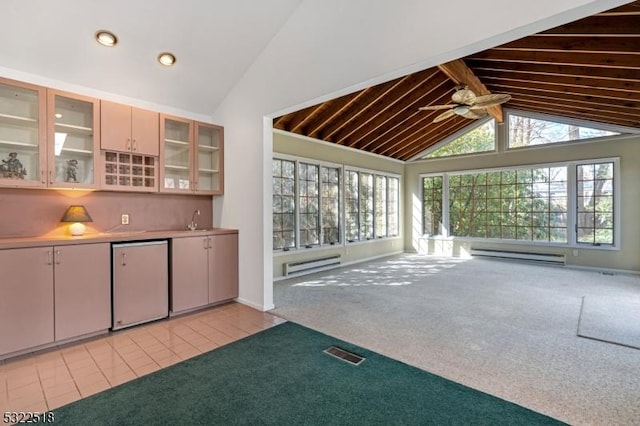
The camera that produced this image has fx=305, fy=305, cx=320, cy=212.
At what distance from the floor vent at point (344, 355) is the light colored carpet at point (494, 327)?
239 millimetres

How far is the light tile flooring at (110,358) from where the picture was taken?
216 cm

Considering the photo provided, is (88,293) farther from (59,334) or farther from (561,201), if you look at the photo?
(561,201)

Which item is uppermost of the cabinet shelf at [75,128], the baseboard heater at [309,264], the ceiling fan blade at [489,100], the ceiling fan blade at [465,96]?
the ceiling fan blade at [465,96]

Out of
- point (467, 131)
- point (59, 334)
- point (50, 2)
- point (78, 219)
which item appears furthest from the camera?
point (467, 131)

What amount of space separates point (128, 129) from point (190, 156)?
2.47 feet

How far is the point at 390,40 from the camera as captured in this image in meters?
2.63

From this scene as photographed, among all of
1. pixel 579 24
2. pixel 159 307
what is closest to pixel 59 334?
pixel 159 307

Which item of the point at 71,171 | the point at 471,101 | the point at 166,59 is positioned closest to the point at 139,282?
the point at 71,171

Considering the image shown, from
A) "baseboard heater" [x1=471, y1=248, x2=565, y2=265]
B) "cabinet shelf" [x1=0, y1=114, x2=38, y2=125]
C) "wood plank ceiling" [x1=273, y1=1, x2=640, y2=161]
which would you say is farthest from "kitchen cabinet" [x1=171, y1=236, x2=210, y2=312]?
"baseboard heater" [x1=471, y1=248, x2=565, y2=265]

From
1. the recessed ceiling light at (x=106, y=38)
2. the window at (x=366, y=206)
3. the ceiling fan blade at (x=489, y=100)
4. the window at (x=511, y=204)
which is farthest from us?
the window at (x=366, y=206)

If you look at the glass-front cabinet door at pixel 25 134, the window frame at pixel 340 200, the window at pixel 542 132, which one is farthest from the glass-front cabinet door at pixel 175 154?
the window at pixel 542 132

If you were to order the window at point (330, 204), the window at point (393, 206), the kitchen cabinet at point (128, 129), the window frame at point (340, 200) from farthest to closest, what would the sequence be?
1. the window at point (393, 206)
2. the window at point (330, 204)
3. the window frame at point (340, 200)
4. the kitchen cabinet at point (128, 129)

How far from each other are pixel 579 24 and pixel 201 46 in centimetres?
403

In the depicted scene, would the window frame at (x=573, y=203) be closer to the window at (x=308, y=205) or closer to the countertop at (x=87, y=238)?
the window at (x=308, y=205)
